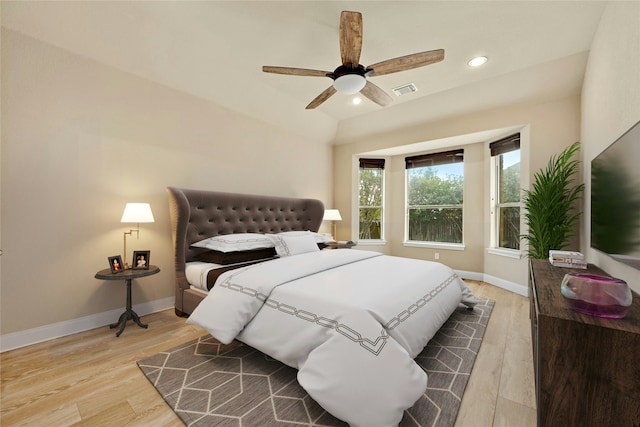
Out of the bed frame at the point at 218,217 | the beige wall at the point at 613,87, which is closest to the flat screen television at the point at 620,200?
the beige wall at the point at 613,87

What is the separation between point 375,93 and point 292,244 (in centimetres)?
192

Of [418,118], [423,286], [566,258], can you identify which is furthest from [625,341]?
[418,118]

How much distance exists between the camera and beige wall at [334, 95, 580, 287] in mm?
3260

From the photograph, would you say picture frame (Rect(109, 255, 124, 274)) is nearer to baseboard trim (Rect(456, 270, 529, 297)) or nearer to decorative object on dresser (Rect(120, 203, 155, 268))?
decorative object on dresser (Rect(120, 203, 155, 268))

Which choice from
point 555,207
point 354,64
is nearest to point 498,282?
point 555,207

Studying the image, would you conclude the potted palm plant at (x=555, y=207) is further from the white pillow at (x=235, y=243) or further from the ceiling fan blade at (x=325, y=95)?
the white pillow at (x=235, y=243)

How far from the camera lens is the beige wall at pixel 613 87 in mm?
1550

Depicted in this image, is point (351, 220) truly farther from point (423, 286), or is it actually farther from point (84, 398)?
point (84, 398)

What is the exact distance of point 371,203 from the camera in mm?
5387

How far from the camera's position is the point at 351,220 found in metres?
5.13

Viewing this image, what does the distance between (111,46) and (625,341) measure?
399cm

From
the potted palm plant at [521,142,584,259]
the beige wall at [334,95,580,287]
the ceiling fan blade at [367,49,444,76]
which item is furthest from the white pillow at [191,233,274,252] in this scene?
the potted palm plant at [521,142,584,259]

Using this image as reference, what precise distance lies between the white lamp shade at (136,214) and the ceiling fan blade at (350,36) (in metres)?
2.27

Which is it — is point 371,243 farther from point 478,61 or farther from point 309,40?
point 309,40
